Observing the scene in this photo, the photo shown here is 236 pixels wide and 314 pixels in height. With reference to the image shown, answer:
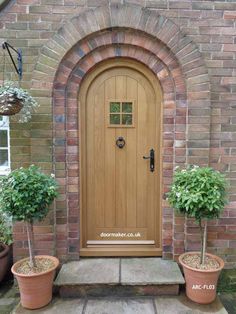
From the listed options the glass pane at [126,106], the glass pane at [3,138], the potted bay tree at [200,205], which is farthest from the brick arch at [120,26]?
the potted bay tree at [200,205]

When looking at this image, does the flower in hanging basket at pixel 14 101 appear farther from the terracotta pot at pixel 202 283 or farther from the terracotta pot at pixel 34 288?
the terracotta pot at pixel 202 283

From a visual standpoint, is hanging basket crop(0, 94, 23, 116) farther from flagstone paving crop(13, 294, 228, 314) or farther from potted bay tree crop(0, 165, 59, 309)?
flagstone paving crop(13, 294, 228, 314)

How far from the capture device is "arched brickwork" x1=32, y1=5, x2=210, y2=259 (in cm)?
307

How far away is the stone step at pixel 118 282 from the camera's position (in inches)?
115

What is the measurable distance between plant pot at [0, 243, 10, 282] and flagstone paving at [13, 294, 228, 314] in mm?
599

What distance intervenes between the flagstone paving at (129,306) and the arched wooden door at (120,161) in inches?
23.4

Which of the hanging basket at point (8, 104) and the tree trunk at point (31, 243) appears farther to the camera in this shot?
the tree trunk at point (31, 243)

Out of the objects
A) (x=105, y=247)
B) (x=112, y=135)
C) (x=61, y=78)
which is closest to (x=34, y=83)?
(x=61, y=78)

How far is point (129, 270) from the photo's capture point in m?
3.12

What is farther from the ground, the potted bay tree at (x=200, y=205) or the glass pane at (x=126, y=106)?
the glass pane at (x=126, y=106)

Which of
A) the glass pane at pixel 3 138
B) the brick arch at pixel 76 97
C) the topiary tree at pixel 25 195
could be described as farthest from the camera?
the glass pane at pixel 3 138

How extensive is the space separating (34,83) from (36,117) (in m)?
0.36

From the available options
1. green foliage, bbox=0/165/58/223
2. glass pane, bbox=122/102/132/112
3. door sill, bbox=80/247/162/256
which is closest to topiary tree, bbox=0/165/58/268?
green foliage, bbox=0/165/58/223

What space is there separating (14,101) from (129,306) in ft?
7.46
